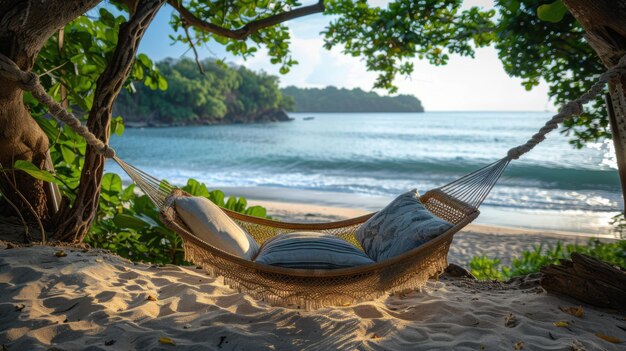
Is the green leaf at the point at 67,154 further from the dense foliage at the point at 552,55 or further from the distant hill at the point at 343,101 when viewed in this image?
the distant hill at the point at 343,101

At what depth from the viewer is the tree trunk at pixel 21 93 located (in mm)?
1726

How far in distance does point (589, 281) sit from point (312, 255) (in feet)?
3.68

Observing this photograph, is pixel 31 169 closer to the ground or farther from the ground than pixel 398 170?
farther from the ground

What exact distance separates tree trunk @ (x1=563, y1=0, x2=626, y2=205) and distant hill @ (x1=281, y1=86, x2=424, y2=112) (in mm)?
54314

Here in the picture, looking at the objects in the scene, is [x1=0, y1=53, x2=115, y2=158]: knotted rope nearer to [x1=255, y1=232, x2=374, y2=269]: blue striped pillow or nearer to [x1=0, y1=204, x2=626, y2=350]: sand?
[x1=0, y1=204, x2=626, y2=350]: sand

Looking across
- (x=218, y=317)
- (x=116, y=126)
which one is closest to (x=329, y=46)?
(x=116, y=126)

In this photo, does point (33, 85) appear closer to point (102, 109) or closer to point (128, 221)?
point (102, 109)

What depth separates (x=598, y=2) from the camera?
62.2 inches

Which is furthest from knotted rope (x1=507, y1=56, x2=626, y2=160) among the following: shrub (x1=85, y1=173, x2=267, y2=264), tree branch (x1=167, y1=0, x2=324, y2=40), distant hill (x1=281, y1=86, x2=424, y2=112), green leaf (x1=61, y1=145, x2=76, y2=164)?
distant hill (x1=281, y1=86, x2=424, y2=112)

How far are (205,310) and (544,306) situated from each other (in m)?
1.32

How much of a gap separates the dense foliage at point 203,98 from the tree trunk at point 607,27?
28.6m

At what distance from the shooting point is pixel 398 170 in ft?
46.5

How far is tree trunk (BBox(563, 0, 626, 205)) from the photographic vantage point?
1.57 m

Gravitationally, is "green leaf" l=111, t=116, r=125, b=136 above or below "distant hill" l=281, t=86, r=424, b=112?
below
